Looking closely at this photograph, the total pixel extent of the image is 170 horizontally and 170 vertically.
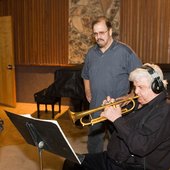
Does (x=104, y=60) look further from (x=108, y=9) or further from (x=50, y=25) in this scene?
(x=50, y=25)

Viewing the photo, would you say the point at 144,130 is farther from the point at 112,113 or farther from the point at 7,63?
the point at 7,63

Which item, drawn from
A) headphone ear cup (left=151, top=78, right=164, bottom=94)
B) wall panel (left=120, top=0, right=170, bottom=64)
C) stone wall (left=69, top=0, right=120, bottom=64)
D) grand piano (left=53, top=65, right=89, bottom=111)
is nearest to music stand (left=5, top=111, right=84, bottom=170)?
headphone ear cup (left=151, top=78, right=164, bottom=94)

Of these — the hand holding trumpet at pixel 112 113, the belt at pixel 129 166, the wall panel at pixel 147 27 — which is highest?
the wall panel at pixel 147 27

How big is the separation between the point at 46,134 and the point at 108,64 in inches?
47.2

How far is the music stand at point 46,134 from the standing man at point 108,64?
1.04 metres

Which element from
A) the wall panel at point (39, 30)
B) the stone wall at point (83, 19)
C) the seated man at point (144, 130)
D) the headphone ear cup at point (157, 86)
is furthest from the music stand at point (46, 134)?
the wall panel at point (39, 30)

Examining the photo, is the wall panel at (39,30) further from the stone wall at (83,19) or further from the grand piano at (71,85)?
the grand piano at (71,85)

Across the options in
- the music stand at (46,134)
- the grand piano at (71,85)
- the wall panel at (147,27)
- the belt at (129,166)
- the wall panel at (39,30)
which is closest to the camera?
the music stand at (46,134)

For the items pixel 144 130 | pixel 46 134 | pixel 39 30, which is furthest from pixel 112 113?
pixel 39 30

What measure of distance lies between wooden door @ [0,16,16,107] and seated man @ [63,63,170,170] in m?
4.26

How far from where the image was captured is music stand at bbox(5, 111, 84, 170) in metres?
1.74

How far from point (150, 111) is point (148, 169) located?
1.31ft

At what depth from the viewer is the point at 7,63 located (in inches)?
241

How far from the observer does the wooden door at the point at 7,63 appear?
19.7ft
